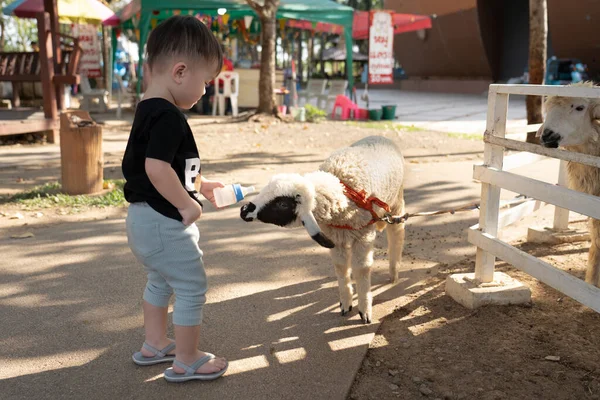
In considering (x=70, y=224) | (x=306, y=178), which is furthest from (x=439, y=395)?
(x=70, y=224)

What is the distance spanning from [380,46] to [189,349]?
48.3 feet

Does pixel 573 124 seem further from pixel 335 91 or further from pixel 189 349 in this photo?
pixel 335 91

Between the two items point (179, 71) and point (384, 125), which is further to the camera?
point (384, 125)

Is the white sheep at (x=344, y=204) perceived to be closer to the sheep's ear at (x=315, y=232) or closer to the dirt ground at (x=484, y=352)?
the sheep's ear at (x=315, y=232)

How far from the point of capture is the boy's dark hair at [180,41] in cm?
246

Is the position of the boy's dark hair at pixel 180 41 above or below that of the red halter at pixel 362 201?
above

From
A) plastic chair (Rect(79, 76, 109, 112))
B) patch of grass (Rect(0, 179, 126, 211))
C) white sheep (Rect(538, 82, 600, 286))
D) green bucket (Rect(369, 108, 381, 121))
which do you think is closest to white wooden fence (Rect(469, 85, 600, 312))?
white sheep (Rect(538, 82, 600, 286))

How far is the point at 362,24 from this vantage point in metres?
18.0

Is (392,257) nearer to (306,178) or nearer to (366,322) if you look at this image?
(366,322)

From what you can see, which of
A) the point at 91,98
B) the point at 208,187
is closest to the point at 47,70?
the point at 91,98

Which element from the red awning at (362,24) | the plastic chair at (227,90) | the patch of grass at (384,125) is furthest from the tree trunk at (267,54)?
the red awning at (362,24)

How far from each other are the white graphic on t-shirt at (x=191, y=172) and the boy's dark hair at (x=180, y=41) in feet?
1.56

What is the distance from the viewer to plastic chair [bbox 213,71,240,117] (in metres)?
15.7

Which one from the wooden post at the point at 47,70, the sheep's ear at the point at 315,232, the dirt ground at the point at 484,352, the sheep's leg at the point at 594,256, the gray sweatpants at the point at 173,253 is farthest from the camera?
the wooden post at the point at 47,70
